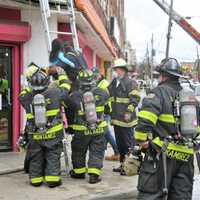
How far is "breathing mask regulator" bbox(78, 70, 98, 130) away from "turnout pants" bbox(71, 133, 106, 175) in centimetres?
22

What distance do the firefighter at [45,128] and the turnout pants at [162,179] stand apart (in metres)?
2.22

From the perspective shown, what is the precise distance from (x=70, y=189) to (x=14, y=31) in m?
3.51

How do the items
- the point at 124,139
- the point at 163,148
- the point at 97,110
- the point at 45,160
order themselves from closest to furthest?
the point at 163,148, the point at 45,160, the point at 97,110, the point at 124,139

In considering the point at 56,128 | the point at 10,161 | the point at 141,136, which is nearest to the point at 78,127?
the point at 56,128

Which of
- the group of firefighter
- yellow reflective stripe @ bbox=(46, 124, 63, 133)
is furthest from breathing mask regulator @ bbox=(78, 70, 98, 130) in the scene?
yellow reflective stripe @ bbox=(46, 124, 63, 133)

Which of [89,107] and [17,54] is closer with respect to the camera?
[89,107]

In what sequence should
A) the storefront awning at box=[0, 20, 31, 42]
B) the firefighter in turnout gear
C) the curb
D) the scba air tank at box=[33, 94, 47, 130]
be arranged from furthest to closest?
the storefront awning at box=[0, 20, 31, 42]
the curb
the firefighter in turnout gear
the scba air tank at box=[33, 94, 47, 130]

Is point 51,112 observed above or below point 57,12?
below

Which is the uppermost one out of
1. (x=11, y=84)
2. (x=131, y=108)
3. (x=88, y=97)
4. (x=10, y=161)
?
(x=11, y=84)

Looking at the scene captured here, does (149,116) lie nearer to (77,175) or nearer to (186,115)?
(186,115)

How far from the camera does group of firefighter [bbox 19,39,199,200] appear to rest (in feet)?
17.9

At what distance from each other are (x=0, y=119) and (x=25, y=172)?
183 cm

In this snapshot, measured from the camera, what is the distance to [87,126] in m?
7.87

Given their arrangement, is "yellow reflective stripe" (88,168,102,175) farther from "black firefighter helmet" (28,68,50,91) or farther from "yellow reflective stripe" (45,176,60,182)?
"black firefighter helmet" (28,68,50,91)
